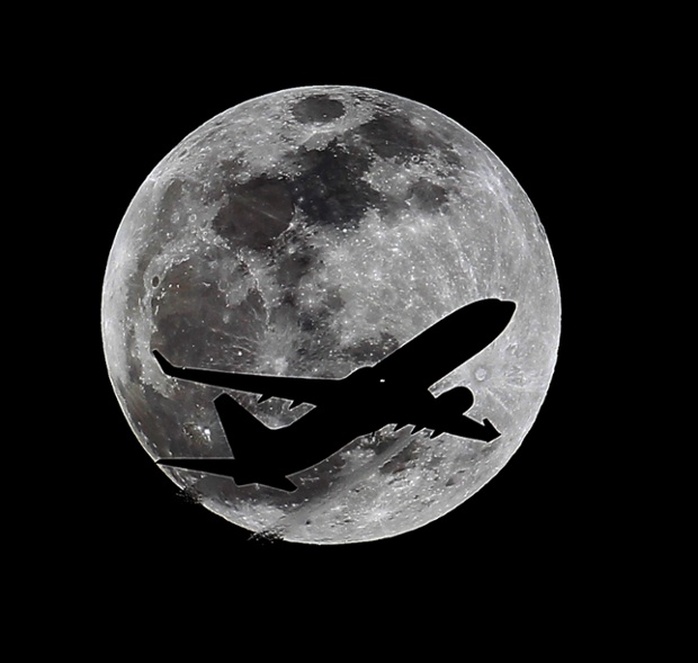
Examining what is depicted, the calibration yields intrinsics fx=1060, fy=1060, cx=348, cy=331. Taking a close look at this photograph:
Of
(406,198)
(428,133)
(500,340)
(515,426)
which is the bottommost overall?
(515,426)

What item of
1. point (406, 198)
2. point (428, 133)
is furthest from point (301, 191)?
point (428, 133)

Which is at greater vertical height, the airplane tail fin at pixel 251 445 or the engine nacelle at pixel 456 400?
the engine nacelle at pixel 456 400

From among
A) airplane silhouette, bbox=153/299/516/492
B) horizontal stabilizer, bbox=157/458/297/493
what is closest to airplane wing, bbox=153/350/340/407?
airplane silhouette, bbox=153/299/516/492

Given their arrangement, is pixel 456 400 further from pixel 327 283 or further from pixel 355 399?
pixel 327 283

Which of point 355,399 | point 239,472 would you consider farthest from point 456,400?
point 239,472

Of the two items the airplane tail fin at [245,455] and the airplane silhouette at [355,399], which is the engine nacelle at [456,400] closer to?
the airplane silhouette at [355,399]

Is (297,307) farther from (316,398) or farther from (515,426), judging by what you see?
(515,426)

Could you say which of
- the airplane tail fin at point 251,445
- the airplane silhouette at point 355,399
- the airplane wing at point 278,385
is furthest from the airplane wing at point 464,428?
the airplane tail fin at point 251,445
